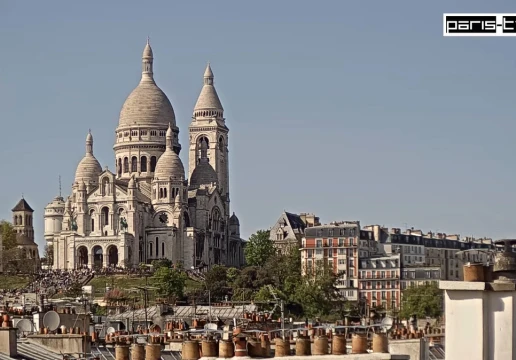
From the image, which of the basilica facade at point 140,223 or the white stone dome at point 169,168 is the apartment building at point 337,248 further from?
the white stone dome at point 169,168

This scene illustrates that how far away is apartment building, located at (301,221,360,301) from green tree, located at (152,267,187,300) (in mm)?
17325

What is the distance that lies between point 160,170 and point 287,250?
1762cm

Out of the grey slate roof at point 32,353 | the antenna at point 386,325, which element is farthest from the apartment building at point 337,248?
the grey slate roof at point 32,353

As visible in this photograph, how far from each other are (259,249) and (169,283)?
37345mm

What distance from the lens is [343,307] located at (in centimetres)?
13138

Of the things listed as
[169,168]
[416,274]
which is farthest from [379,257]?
[169,168]

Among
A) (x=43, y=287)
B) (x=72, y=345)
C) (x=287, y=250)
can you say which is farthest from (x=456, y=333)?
(x=287, y=250)

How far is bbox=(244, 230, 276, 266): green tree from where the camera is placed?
593 ft

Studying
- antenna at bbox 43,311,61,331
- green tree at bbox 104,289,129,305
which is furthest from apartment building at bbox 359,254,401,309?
antenna at bbox 43,311,61,331

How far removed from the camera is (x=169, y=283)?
146 m

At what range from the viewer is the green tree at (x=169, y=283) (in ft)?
468

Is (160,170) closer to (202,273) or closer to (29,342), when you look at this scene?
(202,273)

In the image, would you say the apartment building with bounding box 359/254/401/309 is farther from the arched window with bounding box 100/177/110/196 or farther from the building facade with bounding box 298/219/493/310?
the arched window with bounding box 100/177/110/196

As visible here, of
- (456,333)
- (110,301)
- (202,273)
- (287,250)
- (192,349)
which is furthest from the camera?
(287,250)
